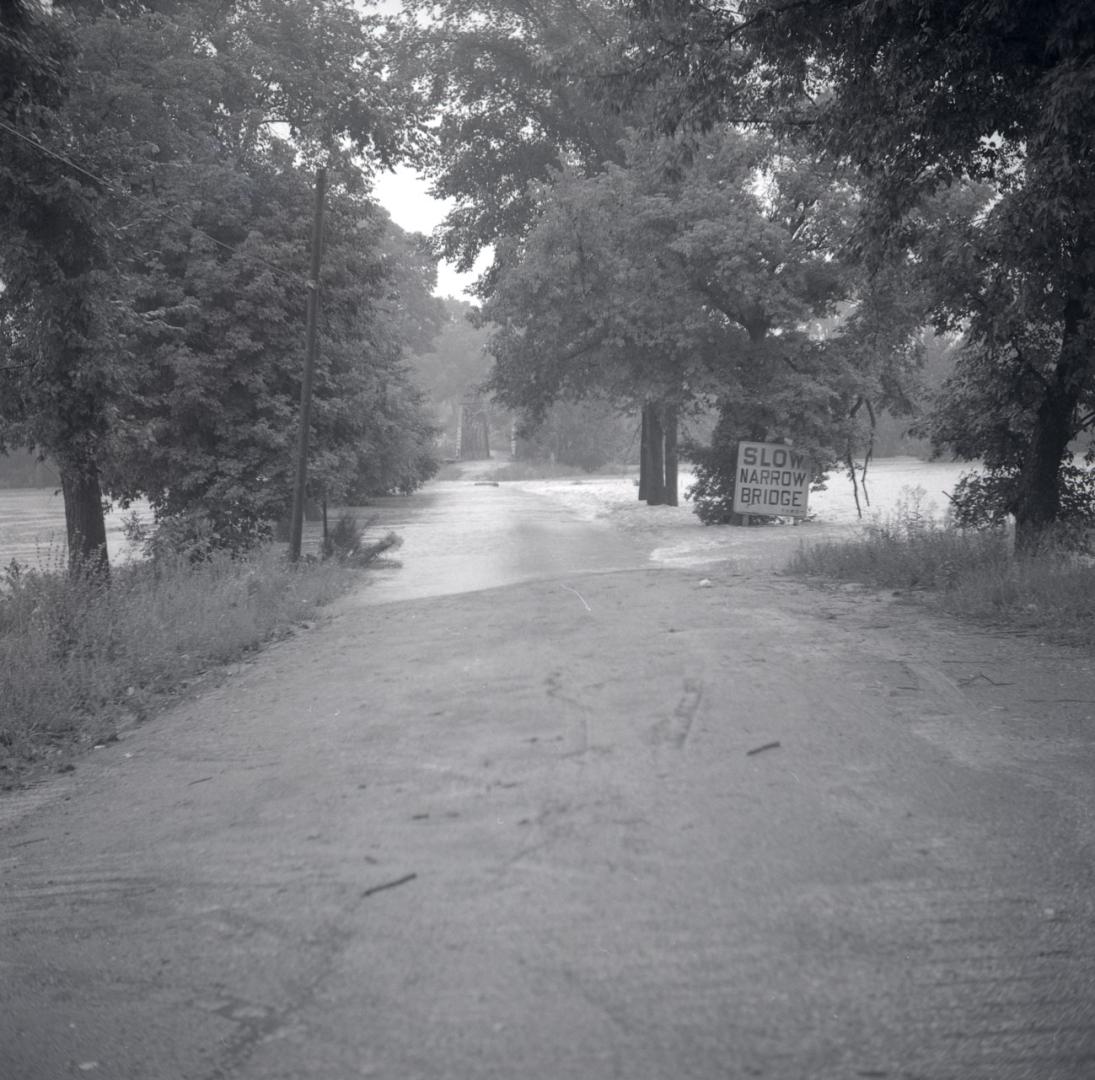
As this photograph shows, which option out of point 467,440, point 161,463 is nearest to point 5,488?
point 467,440

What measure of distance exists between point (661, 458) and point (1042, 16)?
84.0 feet

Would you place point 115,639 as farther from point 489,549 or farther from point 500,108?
point 500,108

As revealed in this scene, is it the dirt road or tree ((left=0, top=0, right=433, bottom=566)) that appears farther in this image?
tree ((left=0, top=0, right=433, bottom=566))

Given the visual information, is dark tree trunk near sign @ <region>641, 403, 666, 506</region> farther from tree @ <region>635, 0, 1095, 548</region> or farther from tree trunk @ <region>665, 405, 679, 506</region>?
tree @ <region>635, 0, 1095, 548</region>

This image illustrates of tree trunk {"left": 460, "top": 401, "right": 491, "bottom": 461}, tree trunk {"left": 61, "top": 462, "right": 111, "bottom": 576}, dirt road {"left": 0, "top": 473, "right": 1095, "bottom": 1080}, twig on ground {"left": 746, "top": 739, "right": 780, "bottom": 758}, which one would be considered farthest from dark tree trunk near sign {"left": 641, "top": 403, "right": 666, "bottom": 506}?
tree trunk {"left": 460, "top": 401, "right": 491, "bottom": 461}

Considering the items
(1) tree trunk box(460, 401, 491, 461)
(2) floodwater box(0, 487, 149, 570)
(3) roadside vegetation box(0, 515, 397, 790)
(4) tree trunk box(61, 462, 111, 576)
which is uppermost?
(1) tree trunk box(460, 401, 491, 461)

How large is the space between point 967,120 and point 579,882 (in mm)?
7967

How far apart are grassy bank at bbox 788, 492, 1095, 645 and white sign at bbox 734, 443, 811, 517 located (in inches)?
264

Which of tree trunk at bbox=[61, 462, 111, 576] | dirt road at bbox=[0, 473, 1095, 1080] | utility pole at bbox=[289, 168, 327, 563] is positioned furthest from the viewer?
utility pole at bbox=[289, 168, 327, 563]

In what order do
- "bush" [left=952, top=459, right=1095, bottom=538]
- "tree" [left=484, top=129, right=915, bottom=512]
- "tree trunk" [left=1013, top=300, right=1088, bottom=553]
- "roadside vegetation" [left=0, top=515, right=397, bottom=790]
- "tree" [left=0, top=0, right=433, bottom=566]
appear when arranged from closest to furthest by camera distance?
"roadside vegetation" [left=0, top=515, right=397, bottom=790]
"tree" [left=0, top=0, right=433, bottom=566]
"tree trunk" [left=1013, top=300, right=1088, bottom=553]
"bush" [left=952, top=459, right=1095, bottom=538]
"tree" [left=484, top=129, right=915, bottom=512]

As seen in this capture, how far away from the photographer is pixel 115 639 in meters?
9.06

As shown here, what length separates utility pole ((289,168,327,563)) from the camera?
55.1 ft

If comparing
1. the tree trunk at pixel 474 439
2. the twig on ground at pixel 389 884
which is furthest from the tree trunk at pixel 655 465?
the tree trunk at pixel 474 439

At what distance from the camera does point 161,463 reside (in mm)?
18125
